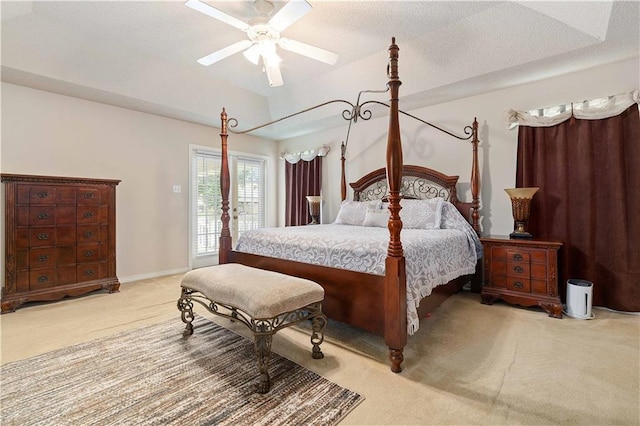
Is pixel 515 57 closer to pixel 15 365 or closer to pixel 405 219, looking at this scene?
pixel 405 219

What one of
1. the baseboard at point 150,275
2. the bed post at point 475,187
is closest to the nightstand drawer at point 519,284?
the bed post at point 475,187

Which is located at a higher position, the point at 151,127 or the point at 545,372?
the point at 151,127

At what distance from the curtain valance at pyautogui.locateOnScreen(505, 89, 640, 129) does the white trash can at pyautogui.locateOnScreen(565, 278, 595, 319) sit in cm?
169

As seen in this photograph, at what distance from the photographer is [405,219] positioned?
11.7ft

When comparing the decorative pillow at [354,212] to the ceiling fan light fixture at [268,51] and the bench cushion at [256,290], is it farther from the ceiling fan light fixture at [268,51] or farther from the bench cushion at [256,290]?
the ceiling fan light fixture at [268,51]

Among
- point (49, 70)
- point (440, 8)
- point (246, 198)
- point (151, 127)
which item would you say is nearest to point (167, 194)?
point (151, 127)

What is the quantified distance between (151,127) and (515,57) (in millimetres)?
4727

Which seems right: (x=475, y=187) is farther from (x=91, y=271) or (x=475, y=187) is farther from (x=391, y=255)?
(x=91, y=271)

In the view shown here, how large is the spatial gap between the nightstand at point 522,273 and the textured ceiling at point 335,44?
185 cm

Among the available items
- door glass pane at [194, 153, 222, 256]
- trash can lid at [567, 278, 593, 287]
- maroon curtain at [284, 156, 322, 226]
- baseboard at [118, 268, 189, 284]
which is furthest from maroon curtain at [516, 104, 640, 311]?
baseboard at [118, 268, 189, 284]

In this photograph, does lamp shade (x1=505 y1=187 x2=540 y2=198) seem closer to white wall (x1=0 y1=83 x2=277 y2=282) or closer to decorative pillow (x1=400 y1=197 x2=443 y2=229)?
decorative pillow (x1=400 y1=197 x2=443 y2=229)

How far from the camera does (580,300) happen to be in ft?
8.97

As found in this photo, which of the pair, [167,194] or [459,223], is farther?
[167,194]

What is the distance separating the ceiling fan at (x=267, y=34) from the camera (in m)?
2.14
